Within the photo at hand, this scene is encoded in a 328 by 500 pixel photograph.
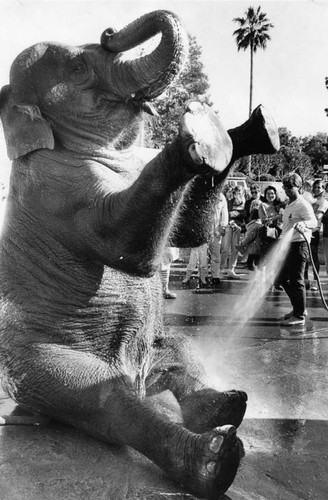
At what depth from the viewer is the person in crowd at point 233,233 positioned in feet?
33.8

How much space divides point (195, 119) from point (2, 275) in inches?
44.5

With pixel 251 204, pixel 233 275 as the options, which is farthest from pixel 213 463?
pixel 233 275

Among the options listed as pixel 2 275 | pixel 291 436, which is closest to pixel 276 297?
pixel 291 436

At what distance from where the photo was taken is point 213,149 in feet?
5.99

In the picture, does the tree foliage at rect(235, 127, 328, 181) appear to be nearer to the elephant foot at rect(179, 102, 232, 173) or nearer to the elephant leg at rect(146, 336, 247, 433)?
the elephant leg at rect(146, 336, 247, 433)

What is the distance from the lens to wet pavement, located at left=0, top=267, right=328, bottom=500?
6.57ft

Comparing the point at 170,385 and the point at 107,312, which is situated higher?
the point at 107,312

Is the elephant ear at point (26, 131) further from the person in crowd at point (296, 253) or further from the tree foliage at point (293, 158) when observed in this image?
the tree foliage at point (293, 158)

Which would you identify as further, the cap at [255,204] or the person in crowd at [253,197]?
the person in crowd at [253,197]

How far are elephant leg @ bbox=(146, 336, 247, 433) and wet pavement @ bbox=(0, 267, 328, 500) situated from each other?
0.20 m

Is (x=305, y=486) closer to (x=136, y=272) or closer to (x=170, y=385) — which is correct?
(x=170, y=385)

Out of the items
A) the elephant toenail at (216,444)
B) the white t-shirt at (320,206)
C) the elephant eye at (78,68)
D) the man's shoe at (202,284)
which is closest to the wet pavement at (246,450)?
the elephant toenail at (216,444)

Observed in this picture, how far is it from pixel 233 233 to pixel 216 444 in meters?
8.60

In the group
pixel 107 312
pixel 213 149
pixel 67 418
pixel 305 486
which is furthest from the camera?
pixel 107 312
